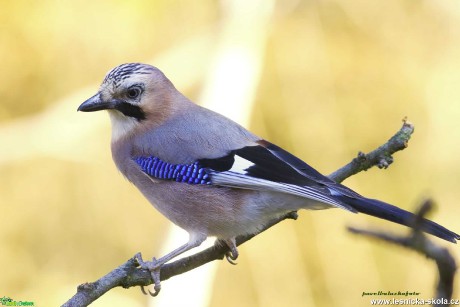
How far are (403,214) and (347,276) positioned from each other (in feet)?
14.8

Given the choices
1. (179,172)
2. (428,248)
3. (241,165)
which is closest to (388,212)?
(241,165)

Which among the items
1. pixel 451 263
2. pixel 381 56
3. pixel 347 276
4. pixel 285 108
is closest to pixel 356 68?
pixel 381 56

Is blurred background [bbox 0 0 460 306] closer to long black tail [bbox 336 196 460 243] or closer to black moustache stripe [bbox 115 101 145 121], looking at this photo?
black moustache stripe [bbox 115 101 145 121]

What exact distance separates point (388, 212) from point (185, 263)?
1.07m

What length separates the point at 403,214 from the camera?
3207 millimetres

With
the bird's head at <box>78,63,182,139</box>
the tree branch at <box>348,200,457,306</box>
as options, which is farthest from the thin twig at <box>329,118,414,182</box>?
the tree branch at <box>348,200,457,306</box>

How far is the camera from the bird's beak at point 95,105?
3994 millimetres

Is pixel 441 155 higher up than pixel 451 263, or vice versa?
pixel 441 155

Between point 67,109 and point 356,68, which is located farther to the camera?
point 356,68

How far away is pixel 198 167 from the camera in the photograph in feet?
12.8

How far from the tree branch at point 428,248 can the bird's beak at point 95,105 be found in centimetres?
305

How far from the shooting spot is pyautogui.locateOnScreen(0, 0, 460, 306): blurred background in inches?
299

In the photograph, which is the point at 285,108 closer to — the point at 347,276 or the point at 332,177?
the point at 347,276

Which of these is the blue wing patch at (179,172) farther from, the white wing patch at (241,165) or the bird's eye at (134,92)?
the bird's eye at (134,92)
